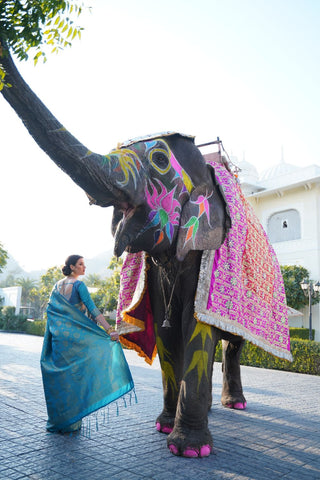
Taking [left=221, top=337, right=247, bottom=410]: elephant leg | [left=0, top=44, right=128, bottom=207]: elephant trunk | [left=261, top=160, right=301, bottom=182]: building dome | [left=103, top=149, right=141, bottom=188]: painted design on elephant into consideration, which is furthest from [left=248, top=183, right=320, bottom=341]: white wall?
[left=0, top=44, right=128, bottom=207]: elephant trunk

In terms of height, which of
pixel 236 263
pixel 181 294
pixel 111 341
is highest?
pixel 236 263

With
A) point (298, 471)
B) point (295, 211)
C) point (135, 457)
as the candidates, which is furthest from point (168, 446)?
point (295, 211)

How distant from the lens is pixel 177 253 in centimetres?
349

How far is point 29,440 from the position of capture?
11.4ft

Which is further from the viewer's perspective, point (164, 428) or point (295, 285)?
point (295, 285)

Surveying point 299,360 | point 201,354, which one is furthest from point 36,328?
point 201,354

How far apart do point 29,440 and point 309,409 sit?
3729 millimetres

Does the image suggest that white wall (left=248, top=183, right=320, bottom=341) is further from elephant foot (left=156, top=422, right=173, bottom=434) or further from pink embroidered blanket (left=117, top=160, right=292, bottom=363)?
elephant foot (left=156, top=422, right=173, bottom=434)

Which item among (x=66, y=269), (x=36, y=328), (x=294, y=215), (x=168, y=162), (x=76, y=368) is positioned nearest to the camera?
(x=168, y=162)

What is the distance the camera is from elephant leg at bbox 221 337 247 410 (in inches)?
209

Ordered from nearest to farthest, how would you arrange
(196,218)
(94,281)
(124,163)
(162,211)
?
(124,163)
(162,211)
(196,218)
(94,281)

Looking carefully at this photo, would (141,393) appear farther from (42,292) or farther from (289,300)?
(42,292)

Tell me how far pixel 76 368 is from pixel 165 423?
37.2 inches

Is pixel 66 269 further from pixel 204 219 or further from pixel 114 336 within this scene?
pixel 204 219
